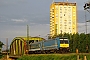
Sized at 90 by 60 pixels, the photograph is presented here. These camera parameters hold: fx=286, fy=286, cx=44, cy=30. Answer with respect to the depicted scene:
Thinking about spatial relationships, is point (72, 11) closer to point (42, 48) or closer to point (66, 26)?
point (66, 26)

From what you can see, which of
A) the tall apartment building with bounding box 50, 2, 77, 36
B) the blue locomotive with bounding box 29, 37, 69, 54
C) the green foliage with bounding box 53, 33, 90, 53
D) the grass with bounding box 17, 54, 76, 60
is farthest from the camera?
the tall apartment building with bounding box 50, 2, 77, 36

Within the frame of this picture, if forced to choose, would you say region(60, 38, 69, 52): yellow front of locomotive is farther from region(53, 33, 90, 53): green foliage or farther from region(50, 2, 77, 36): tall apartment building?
region(50, 2, 77, 36): tall apartment building

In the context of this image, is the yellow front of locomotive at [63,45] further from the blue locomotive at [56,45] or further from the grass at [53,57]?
the grass at [53,57]

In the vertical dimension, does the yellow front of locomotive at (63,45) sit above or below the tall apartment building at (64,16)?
below

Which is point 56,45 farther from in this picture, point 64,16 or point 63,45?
point 64,16

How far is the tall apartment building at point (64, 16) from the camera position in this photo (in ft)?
497

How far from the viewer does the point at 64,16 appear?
153875 millimetres

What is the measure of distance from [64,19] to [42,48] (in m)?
85.4

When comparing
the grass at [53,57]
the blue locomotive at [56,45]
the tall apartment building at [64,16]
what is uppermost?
the tall apartment building at [64,16]

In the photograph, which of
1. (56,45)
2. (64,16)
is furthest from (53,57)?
(64,16)

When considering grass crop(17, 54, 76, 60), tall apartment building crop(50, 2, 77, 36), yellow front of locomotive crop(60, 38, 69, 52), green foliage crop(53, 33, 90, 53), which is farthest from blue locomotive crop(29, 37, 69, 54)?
tall apartment building crop(50, 2, 77, 36)

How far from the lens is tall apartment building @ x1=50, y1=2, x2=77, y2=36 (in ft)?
497

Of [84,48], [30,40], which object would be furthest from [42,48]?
[30,40]

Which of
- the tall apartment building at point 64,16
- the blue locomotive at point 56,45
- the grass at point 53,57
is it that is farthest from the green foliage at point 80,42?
the tall apartment building at point 64,16
